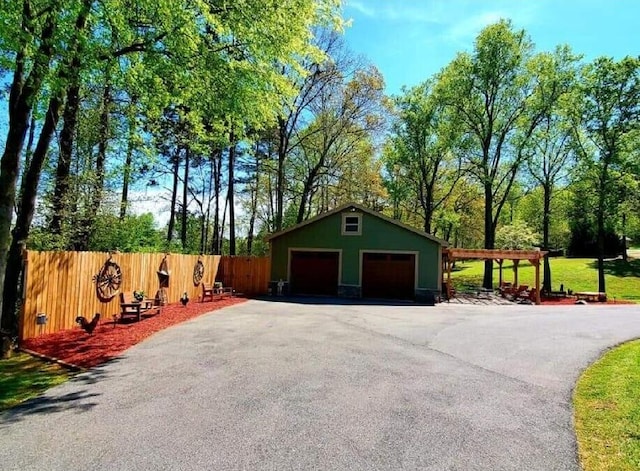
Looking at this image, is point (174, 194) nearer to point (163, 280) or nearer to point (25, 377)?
point (163, 280)

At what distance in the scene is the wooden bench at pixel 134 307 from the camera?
11.6 m

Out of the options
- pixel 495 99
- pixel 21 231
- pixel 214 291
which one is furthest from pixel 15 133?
pixel 495 99

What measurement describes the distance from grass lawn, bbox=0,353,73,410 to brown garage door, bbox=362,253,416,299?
15.3 m

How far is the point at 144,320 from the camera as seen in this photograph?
11867 millimetres

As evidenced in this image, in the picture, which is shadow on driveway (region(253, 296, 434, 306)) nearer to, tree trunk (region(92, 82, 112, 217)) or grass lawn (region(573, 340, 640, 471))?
Result: tree trunk (region(92, 82, 112, 217))

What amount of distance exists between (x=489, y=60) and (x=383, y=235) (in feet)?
48.4

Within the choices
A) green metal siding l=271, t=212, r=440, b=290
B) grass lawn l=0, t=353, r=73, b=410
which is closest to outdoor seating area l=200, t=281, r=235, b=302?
green metal siding l=271, t=212, r=440, b=290

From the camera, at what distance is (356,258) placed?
69.2ft

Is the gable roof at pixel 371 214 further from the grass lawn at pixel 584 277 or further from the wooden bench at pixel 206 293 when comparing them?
the grass lawn at pixel 584 277

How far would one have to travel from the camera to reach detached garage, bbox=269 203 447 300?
66.4 ft

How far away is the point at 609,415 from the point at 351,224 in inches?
641

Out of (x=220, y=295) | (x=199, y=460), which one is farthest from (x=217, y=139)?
(x=220, y=295)

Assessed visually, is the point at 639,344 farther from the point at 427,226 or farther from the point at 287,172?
the point at 287,172

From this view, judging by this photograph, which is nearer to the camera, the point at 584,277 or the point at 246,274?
the point at 246,274
